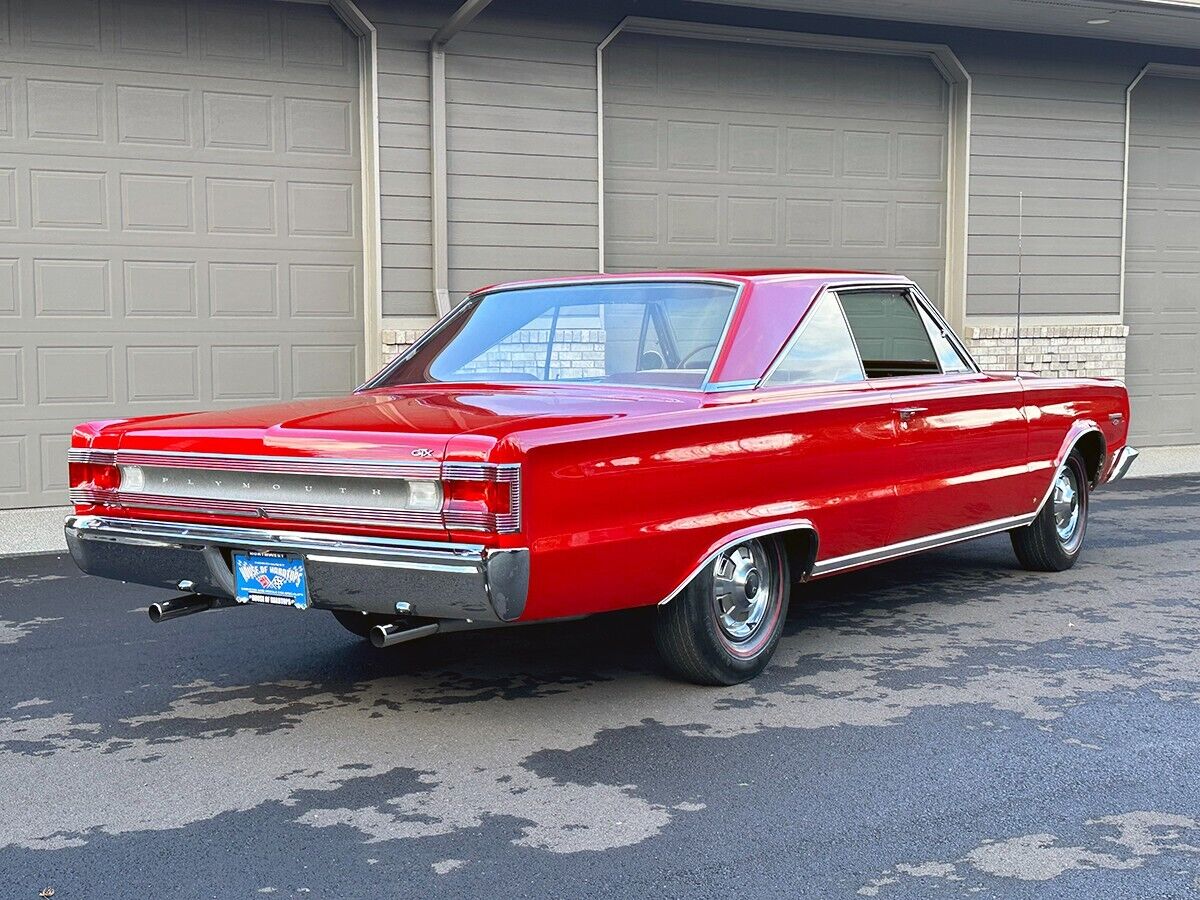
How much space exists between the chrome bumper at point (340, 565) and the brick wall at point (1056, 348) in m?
9.71

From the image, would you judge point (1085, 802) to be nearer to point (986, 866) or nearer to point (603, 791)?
point (986, 866)

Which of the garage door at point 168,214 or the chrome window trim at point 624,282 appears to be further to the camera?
the garage door at point 168,214

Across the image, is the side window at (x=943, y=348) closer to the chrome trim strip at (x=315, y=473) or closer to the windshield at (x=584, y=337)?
the windshield at (x=584, y=337)

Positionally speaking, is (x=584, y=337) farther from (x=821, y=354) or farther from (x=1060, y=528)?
(x=1060, y=528)

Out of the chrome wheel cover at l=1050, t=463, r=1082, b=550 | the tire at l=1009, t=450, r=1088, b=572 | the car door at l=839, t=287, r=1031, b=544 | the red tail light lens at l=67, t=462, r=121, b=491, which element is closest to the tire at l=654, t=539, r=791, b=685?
the car door at l=839, t=287, r=1031, b=544

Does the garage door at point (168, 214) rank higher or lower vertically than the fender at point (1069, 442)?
higher

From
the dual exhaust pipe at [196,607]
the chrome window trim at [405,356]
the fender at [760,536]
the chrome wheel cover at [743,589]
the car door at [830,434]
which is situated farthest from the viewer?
the chrome window trim at [405,356]

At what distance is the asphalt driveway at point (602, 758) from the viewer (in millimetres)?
3561

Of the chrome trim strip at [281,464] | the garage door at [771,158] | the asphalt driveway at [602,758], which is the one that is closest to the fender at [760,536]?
the asphalt driveway at [602,758]

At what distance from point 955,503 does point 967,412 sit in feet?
1.35

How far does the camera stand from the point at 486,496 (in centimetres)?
429

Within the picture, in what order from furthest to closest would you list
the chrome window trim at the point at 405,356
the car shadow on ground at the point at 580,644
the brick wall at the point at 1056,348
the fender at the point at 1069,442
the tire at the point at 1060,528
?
the brick wall at the point at 1056,348
the tire at the point at 1060,528
the fender at the point at 1069,442
the chrome window trim at the point at 405,356
the car shadow on ground at the point at 580,644

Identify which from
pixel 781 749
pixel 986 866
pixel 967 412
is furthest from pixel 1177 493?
pixel 986 866

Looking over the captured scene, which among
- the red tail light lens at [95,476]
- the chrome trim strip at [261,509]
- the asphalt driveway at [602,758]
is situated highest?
the red tail light lens at [95,476]
